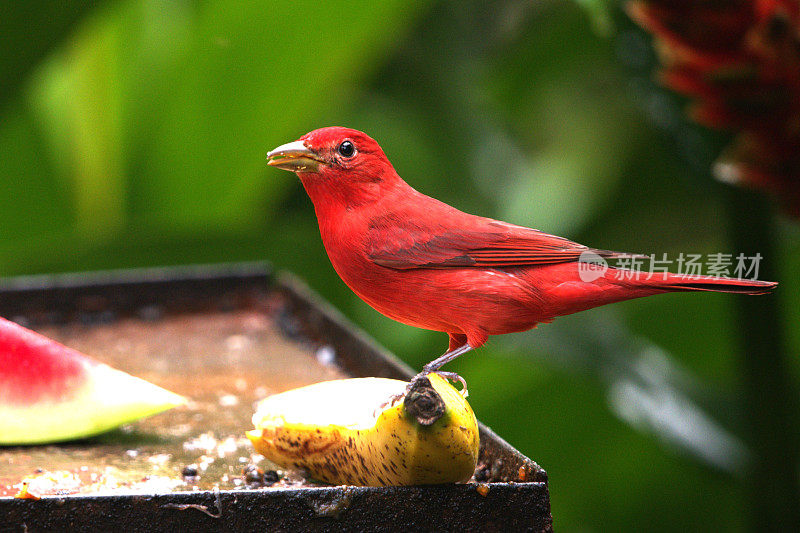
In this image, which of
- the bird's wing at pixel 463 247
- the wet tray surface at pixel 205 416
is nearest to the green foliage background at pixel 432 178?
the wet tray surface at pixel 205 416

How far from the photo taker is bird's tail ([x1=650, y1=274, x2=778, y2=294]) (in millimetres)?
1253

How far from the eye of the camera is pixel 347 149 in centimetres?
145

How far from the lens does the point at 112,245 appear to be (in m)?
3.17

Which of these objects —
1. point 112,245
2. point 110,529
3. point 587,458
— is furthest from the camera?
point 587,458

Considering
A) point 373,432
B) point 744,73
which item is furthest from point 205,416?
point 744,73

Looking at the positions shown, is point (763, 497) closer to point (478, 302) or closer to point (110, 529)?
point (478, 302)

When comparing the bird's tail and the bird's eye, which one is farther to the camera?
the bird's eye

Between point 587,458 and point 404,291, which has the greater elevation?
point 404,291

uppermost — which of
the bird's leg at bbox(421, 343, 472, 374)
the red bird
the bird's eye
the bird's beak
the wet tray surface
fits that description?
the bird's eye

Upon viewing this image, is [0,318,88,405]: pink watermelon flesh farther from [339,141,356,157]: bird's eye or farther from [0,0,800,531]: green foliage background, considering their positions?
[0,0,800,531]: green foliage background

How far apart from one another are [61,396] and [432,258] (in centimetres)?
85

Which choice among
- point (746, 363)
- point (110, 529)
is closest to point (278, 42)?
point (746, 363)

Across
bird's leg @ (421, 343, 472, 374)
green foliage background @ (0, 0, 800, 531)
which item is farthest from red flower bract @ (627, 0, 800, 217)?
bird's leg @ (421, 343, 472, 374)

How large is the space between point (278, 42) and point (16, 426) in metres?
1.79
